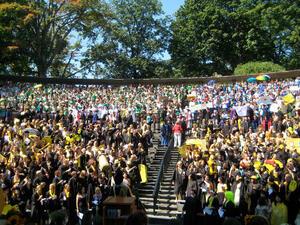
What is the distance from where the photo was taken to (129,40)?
1977 inches

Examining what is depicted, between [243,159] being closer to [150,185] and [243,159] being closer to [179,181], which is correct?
[179,181]

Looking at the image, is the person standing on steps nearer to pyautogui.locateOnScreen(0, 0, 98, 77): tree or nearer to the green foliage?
the green foliage

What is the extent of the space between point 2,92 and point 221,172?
21.2 m

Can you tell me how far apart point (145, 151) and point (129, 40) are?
100 ft

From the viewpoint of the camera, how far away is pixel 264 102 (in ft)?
76.5

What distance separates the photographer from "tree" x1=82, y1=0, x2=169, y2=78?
4984 cm

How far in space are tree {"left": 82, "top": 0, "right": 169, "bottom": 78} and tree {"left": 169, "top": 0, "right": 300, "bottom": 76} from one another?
2145mm

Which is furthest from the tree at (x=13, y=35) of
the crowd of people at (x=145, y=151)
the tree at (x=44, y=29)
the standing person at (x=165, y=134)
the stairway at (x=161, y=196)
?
the stairway at (x=161, y=196)

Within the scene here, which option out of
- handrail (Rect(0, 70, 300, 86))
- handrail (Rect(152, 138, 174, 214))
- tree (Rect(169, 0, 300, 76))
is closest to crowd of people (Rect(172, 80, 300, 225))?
handrail (Rect(152, 138, 174, 214))

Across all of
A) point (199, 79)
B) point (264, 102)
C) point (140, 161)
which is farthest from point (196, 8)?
point (140, 161)

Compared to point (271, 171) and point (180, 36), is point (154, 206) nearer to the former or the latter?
point (271, 171)

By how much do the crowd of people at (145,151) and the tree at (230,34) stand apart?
18.7 meters

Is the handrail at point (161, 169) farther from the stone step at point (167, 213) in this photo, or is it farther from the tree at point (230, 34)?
the tree at point (230, 34)

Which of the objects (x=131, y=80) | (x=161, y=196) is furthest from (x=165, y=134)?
(x=131, y=80)
